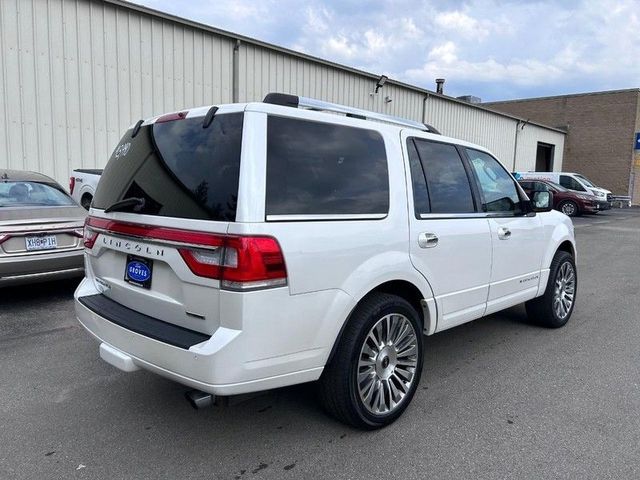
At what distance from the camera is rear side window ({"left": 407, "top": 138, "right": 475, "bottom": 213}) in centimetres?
354

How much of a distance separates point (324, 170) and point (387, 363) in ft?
4.17

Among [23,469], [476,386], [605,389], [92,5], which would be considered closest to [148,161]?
[23,469]

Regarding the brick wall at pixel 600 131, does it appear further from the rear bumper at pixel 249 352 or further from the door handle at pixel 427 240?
the rear bumper at pixel 249 352

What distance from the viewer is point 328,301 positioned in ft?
8.87

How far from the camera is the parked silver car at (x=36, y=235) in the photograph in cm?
512

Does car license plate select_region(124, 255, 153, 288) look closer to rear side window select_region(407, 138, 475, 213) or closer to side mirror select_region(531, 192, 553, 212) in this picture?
rear side window select_region(407, 138, 475, 213)

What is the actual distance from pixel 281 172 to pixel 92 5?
9440 mm

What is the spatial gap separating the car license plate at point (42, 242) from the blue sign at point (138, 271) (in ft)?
9.64

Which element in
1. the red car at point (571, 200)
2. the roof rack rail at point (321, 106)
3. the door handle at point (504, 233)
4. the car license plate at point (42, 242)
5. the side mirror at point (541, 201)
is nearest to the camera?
the roof rack rail at point (321, 106)

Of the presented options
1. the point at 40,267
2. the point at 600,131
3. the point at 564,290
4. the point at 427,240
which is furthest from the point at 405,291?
the point at 600,131

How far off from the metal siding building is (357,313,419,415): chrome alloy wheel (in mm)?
8914

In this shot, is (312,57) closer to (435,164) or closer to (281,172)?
(435,164)

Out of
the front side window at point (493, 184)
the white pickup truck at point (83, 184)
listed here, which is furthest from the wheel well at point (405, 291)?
the white pickup truck at point (83, 184)

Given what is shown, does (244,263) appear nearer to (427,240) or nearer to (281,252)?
(281,252)
